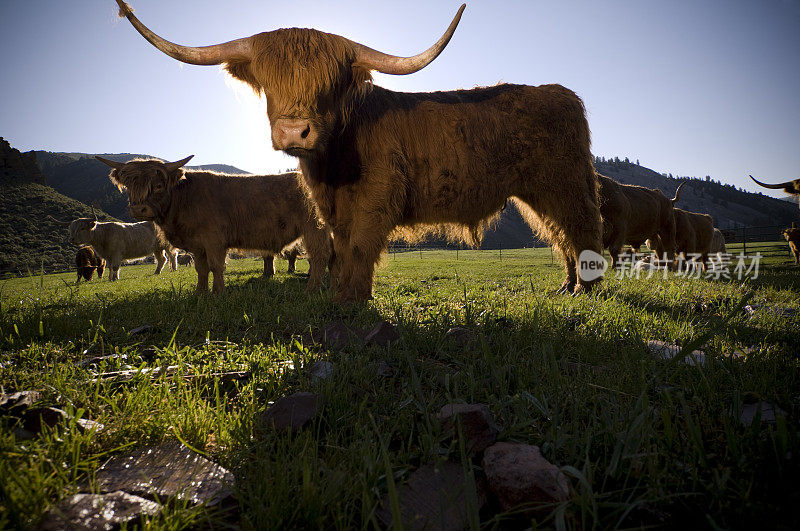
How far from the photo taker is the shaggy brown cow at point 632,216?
9008 mm

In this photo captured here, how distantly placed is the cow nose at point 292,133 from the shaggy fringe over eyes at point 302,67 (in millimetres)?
127

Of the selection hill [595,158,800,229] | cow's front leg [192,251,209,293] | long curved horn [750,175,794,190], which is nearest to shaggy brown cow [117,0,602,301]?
cow's front leg [192,251,209,293]

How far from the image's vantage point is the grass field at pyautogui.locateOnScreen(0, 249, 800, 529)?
0.91 metres

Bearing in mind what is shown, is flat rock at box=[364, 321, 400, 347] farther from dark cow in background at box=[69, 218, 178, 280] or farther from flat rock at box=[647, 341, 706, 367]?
dark cow in background at box=[69, 218, 178, 280]

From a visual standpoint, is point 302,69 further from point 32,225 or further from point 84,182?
point 84,182

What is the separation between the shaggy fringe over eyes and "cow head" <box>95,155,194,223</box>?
12.2 feet

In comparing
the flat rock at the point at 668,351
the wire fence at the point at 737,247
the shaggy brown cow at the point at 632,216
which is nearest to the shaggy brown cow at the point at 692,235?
the shaggy brown cow at the point at 632,216

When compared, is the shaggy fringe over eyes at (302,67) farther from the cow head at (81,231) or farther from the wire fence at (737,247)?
the cow head at (81,231)

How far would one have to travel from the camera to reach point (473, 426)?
4.16 ft

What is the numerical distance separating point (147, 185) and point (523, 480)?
7.44 metres

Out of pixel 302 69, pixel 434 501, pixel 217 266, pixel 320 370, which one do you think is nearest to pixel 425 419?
pixel 434 501

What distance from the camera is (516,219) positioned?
161 m

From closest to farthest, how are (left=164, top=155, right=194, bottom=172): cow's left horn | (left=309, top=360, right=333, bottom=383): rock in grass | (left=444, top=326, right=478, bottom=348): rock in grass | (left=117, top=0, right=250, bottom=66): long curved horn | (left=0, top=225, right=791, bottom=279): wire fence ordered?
(left=309, top=360, right=333, bottom=383): rock in grass → (left=444, top=326, right=478, bottom=348): rock in grass → (left=117, top=0, right=250, bottom=66): long curved horn → (left=164, top=155, right=194, bottom=172): cow's left horn → (left=0, top=225, right=791, bottom=279): wire fence

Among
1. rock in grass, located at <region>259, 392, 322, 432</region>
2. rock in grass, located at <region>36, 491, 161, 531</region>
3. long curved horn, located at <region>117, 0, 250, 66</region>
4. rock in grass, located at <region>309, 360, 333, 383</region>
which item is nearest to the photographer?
rock in grass, located at <region>36, 491, 161, 531</region>
